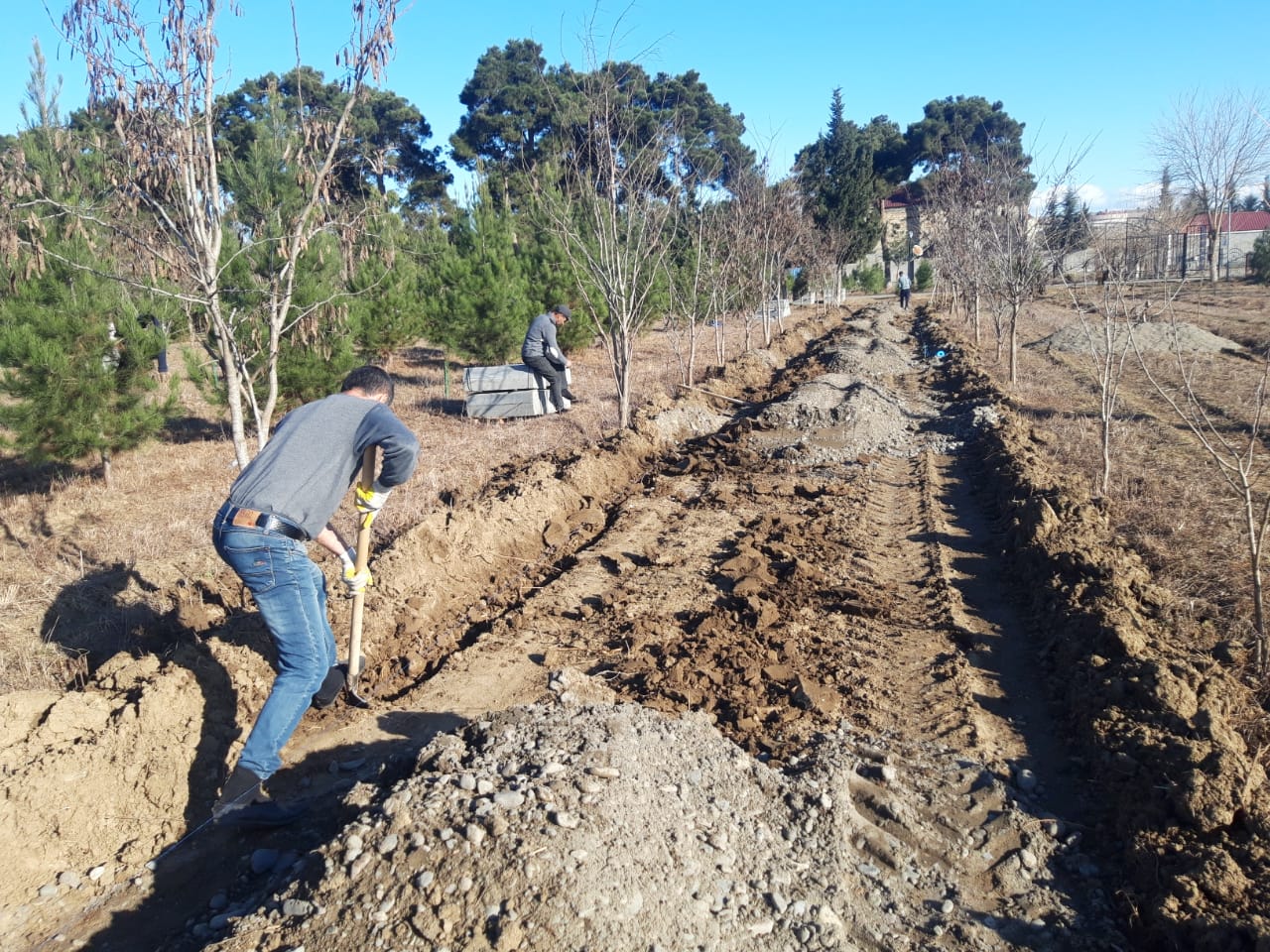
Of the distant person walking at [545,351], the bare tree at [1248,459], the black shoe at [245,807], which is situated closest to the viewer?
the black shoe at [245,807]

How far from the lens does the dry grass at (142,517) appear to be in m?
5.31

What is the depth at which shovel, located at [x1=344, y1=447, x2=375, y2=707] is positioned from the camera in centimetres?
399

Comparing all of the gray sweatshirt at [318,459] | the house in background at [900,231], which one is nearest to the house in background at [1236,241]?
the house in background at [900,231]

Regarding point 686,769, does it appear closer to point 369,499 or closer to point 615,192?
point 369,499

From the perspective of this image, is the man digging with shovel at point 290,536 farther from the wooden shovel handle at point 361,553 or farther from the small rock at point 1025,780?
the small rock at point 1025,780

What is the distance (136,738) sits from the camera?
3.68 meters

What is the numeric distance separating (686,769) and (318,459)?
190 cm

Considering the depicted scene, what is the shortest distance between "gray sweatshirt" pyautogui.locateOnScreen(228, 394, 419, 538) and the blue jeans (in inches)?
4.9

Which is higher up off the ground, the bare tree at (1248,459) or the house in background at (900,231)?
the house in background at (900,231)

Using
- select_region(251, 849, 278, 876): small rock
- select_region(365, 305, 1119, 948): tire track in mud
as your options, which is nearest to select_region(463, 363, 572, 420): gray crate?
select_region(365, 305, 1119, 948): tire track in mud

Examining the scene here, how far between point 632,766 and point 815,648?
1998 millimetres

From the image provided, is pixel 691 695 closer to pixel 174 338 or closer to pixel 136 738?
pixel 136 738

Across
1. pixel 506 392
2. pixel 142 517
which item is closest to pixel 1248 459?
pixel 142 517

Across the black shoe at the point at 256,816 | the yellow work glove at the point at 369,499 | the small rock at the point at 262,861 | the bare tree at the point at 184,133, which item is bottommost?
the small rock at the point at 262,861
